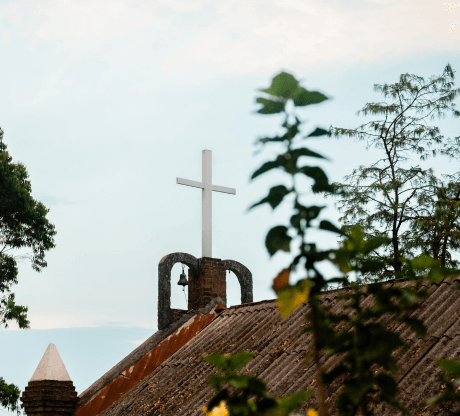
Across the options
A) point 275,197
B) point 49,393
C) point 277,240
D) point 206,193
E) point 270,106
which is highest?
point 206,193

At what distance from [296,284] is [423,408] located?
3340mm

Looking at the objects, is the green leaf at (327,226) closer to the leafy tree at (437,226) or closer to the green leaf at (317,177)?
the green leaf at (317,177)

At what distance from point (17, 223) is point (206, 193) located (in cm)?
1240

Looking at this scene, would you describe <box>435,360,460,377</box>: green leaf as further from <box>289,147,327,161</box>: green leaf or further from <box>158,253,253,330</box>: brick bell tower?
<box>158,253,253,330</box>: brick bell tower

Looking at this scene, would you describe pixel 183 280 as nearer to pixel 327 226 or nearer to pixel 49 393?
pixel 49 393

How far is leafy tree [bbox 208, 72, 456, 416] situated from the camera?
4.65ft

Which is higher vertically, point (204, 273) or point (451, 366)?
point (204, 273)

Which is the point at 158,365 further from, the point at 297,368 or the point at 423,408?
the point at 423,408

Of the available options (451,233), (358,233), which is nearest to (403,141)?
(451,233)

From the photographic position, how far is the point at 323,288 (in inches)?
59.2

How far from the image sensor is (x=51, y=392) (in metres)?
9.29

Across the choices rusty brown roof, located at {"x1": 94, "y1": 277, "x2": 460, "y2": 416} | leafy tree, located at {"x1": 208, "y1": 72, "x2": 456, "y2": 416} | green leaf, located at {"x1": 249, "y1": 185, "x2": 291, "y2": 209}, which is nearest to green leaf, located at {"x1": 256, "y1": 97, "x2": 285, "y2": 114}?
leafy tree, located at {"x1": 208, "y1": 72, "x2": 456, "y2": 416}

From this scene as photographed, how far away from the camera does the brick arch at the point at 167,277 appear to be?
34.5 ft

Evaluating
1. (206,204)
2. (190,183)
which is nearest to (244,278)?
(206,204)
